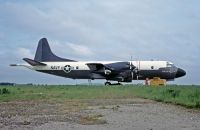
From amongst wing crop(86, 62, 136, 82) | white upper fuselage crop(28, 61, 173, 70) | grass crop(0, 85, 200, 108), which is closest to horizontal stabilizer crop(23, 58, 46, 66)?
white upper fuselage crop(28, 61, 173, 70)

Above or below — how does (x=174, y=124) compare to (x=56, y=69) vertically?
below

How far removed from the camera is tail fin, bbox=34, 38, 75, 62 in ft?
232

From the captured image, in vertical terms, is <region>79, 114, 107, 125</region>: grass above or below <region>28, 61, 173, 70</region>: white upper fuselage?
below

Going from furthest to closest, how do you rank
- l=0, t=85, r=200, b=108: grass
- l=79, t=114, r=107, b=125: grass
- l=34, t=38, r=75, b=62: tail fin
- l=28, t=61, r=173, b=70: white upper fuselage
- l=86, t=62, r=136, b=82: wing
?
l=34, t=38, r=75, b=62: tail fin
l=86, t=62, r=136, b=82: wing
l=28, t=61, r=173, b=70: white upper fuselage
l=0, t=85, r=200, b=108: grass
l=79, t=114, r=107, b=125: grass

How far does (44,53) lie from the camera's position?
7181 centimetres

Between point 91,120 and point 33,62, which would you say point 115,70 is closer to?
point 33,62

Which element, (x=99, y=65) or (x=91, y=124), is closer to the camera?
(x=91, y=124)

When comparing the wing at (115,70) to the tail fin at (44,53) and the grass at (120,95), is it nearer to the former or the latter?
the tail fin at (44,53)

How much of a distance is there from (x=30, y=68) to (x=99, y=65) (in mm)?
11479

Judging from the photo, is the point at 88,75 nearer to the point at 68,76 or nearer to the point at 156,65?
the point at 68,76

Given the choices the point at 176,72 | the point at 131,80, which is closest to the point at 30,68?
the point at 131,80

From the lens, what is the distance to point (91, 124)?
14523 millimetres

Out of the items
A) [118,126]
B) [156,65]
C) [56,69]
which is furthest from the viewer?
[56,69]

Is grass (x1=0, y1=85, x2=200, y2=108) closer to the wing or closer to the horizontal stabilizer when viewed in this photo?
the wing
